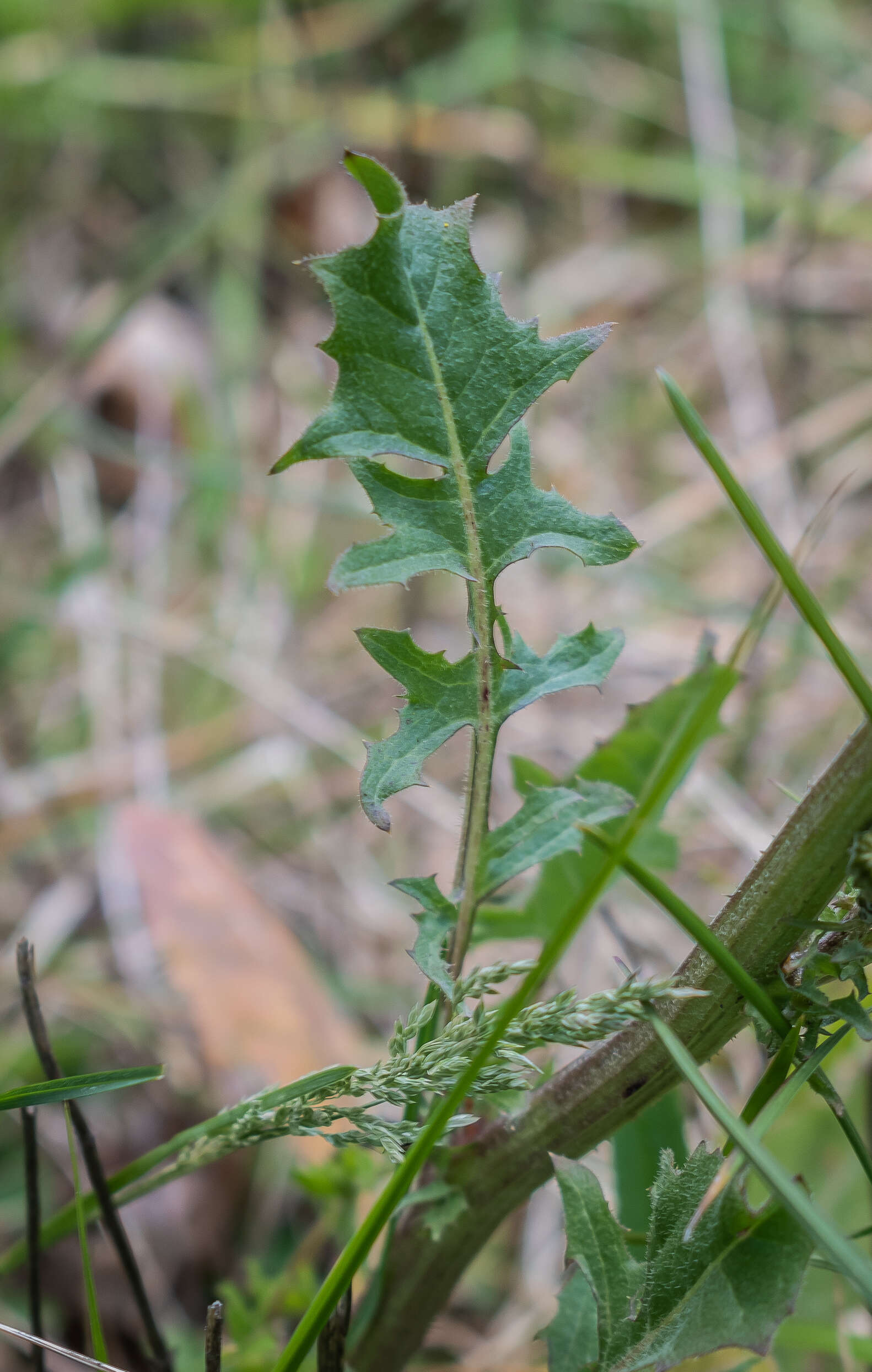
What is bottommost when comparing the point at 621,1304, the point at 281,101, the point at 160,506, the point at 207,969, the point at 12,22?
the point at 621,1304

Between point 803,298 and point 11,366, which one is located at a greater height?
point 11,366

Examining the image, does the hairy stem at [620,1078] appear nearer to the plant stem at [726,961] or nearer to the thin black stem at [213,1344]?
the plant stem at [726,961]

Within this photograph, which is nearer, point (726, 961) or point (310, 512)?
point (726, 961)

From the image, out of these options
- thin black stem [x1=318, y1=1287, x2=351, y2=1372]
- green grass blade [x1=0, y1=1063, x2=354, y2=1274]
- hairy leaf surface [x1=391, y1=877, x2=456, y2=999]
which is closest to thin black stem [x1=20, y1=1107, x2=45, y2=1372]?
green grass blade [x1=0, y1=1063, x2=354, y2=1274]

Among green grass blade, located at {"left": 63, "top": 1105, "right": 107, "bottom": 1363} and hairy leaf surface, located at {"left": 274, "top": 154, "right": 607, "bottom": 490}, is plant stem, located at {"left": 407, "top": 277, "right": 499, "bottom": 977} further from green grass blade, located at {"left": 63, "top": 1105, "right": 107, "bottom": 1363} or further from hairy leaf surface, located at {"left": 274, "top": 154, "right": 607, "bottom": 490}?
green grass blade, located at {"left": 63, "top": 1105, "right": 107, "bottom": 1363}

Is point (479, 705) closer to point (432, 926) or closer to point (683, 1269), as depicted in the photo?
point (432, 926)

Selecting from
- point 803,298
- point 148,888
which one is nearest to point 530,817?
point 148,888

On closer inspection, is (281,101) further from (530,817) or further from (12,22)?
(530,817)

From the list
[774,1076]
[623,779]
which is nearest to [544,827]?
[774,1076]
